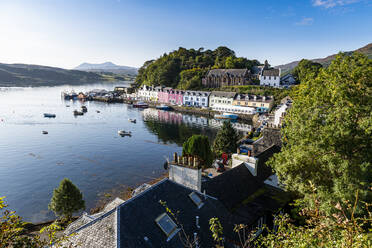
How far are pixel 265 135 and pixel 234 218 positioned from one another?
16.4 m

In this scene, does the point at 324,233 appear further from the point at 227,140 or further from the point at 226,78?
the point at 226,78

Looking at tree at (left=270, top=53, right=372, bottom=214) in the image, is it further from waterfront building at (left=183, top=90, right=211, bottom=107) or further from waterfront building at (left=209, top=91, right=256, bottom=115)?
waterfront building at (left=183, top=90, right=211, bottom=107)

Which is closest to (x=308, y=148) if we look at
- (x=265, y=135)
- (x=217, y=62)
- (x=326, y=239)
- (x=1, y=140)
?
(x=326, y=239)

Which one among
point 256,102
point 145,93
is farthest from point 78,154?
point 145,93

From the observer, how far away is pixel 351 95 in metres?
12.3

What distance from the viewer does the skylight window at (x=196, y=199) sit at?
13.2 metres

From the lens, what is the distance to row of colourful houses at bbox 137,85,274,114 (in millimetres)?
90938

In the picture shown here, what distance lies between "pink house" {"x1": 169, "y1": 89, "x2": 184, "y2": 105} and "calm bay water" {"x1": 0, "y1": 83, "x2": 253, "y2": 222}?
38.8 metres

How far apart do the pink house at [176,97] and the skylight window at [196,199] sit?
347 feet

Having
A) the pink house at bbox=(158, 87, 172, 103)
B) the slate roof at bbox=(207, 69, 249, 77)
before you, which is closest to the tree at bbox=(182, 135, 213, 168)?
the pink house at bbox=(158, 87, 172, 103)

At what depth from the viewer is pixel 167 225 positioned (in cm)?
1094

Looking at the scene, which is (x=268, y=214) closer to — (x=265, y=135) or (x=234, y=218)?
(x=234, y=218)

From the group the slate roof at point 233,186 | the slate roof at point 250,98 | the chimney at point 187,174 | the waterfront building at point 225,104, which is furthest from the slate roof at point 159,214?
the slate roof at point 250,98

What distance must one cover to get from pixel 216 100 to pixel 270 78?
33894 millimetres
